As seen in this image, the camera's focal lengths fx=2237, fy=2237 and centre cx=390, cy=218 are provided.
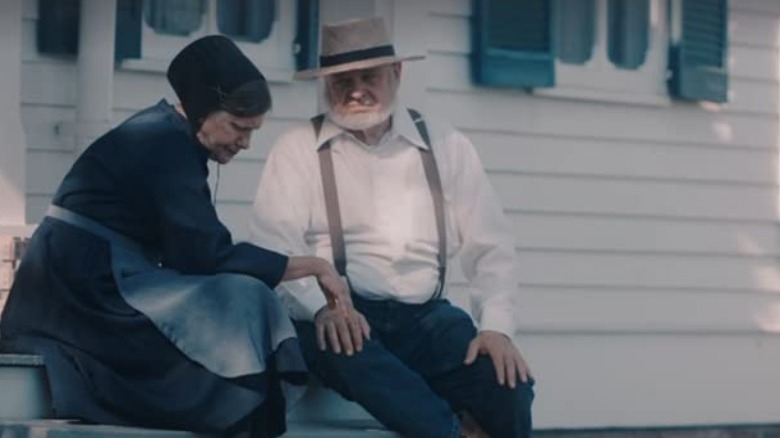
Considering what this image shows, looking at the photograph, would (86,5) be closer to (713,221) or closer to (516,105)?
(516,105)

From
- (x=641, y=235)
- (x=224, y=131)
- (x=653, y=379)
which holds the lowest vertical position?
(x=653, y=379)

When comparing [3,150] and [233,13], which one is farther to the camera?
[233,13]

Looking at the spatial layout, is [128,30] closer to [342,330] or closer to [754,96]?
[342,330]

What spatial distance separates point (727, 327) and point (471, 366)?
337 centimetres

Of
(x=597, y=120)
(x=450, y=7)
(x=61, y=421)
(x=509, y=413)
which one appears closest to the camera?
(x=61, y=421)

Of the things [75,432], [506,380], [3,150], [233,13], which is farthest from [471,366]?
[233,13]

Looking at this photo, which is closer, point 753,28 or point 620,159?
point 620,159

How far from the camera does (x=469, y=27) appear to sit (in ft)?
29.1

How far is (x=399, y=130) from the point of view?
6766mm

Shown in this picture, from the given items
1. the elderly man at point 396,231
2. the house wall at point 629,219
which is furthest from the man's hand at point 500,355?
the house wall at point 629,219

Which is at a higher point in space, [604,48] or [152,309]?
[604,48]

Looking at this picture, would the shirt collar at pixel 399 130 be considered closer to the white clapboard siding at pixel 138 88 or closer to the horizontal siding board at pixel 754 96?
the white clapboard siding at pixel 138 88

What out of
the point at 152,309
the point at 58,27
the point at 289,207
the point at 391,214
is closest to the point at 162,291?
the point at 152,309

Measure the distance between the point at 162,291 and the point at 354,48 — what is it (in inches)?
46.2
